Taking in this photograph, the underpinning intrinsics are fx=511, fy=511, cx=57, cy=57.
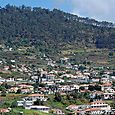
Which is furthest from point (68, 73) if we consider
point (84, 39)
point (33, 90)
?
point (84, 39)

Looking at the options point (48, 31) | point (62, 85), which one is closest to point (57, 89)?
point (62, 85)

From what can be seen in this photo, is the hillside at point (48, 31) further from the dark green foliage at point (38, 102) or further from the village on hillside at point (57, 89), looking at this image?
the dark green foliage at point (38, 102)

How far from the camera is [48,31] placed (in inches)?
5354

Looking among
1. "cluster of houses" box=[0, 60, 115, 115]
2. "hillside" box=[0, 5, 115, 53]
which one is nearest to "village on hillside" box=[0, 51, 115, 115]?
"cluster of houses" box=[0, 60, 115, 115]

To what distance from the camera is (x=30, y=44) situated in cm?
12444

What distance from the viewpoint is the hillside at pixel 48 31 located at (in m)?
126

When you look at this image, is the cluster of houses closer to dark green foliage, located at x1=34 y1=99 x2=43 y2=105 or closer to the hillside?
dark green foliage, located at x1=34 y1=99 x2=43 y2=105

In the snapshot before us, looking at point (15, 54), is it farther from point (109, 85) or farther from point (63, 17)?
point (63, 17)

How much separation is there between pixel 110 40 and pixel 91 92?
62249 mm

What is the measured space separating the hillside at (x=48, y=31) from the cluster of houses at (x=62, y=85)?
19.4 meters

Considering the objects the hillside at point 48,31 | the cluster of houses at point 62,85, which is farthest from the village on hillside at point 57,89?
the hillside at point 48,31

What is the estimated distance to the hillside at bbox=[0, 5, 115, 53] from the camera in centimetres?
12588

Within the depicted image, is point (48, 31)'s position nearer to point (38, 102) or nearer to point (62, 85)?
point (62, 85)

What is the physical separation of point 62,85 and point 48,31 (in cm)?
5728
